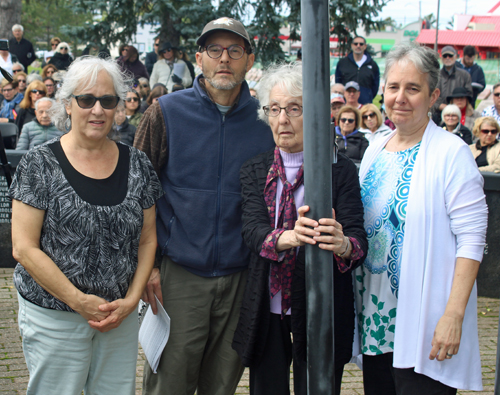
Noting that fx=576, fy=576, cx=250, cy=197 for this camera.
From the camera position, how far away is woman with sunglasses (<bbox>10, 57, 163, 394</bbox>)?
2662 millimetres

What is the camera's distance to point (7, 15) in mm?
16797

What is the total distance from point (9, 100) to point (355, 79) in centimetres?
691

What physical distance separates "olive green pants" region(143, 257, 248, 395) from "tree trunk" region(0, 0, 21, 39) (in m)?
15.9

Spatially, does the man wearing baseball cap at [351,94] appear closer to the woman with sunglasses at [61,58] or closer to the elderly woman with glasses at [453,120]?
the elderly woman with glasses at [453,120]

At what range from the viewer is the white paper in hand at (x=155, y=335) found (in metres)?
3.19

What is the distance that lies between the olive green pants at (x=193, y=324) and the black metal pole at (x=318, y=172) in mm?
1366

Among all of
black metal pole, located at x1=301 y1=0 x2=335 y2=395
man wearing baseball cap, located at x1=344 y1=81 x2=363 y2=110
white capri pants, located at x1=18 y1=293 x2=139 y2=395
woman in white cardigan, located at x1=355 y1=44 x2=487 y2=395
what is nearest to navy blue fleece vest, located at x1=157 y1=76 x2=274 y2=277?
white capri pants, located at x1=18 y1=293 x2=139 y2=395

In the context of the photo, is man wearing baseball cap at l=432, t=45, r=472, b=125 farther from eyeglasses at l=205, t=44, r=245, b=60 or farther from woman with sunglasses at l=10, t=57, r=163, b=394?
woman with sunglasses at l=10, t=57, r=163, b=394

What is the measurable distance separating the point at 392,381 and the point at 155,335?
1.31 meters

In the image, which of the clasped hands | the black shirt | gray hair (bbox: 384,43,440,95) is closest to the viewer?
the clasped hands

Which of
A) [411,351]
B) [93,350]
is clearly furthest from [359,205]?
[93,350]

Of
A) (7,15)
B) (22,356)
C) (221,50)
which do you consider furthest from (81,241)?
(7,15)

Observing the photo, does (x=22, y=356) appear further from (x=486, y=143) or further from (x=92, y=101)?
(x=486, y=143)

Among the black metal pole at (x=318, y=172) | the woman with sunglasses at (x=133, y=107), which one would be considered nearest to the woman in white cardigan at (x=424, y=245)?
the black metal pole at (x=318, y=172)
